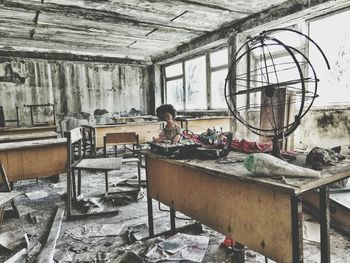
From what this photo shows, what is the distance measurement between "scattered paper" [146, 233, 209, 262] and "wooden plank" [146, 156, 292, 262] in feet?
1.13

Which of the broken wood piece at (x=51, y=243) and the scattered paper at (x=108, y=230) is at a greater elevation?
the broken wood piece at (x=51, y=243)

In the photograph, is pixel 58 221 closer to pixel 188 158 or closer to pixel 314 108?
pixel 188 158

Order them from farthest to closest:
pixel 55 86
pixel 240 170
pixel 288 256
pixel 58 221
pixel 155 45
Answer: pixel 55 86, pixel 155 45, pixel 58 221, pixel 240 170, pixel 288 256

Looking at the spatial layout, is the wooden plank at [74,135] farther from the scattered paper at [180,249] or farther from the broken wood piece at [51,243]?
the scattered paper at [180,249]

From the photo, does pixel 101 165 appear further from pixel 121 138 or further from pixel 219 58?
pixel 219 58

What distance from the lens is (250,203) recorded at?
5.31 ft

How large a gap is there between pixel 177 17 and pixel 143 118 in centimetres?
375

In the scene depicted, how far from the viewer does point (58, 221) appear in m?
3.04

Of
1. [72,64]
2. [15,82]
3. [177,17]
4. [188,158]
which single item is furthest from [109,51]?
[188,158]

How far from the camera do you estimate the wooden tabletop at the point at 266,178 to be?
1274mm

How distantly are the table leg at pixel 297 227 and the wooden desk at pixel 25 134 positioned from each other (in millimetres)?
4684

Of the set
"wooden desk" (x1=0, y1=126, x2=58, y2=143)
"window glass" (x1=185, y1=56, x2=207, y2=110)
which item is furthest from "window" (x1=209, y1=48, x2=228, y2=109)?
"wooden desk" (x1=0, y1=126, x2=58, y2=143)

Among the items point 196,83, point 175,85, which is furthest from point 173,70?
point 196,83

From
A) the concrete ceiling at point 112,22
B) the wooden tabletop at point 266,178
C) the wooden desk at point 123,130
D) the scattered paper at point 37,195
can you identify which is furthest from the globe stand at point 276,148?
the wooden desk at point 123,130
